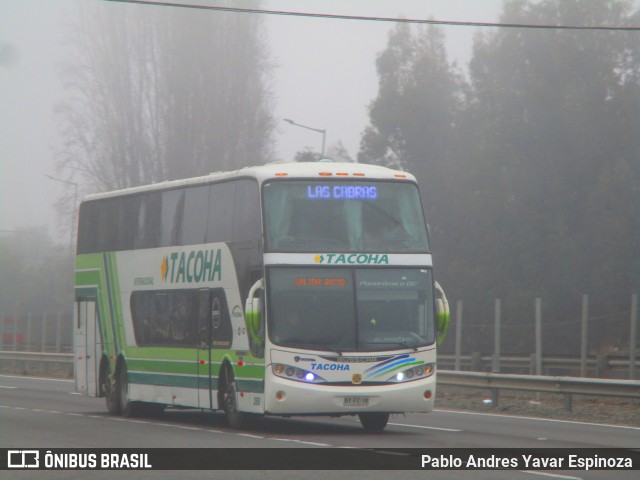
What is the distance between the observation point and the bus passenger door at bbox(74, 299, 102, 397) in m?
23.4

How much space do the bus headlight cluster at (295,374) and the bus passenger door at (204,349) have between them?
8.14 ft

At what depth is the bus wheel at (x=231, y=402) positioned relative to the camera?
17.9 m

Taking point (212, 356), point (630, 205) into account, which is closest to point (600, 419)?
point (212, 356)

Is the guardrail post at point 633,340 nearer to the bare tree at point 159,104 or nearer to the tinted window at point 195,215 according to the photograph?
the tinted window at point 195,215

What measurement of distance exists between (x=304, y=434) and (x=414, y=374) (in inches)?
66.2

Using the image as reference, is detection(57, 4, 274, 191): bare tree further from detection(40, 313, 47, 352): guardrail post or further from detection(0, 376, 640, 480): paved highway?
detection(0, 376, 640, 480): paved highway

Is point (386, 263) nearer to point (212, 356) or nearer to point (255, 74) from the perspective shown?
point (212, 356)

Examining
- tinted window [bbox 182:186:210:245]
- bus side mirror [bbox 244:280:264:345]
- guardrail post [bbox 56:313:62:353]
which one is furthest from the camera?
guardrail post [bbox 56:313:62:353]

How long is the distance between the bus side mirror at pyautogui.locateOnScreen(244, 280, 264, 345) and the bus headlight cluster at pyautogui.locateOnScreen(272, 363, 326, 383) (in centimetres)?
46

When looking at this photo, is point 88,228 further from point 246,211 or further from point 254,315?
point 254,315

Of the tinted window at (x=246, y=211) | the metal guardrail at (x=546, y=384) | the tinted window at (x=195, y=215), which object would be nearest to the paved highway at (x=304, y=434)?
the metal guardrail at (x=546, y=384)

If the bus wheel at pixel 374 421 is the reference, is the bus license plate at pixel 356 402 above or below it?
above

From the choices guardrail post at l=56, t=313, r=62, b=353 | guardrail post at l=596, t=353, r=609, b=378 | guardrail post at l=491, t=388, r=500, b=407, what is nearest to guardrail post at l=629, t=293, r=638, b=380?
guardrail post at l=596, t=353, r=609, b=378

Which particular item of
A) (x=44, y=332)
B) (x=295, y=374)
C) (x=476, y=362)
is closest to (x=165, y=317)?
(x=295, y=374)
